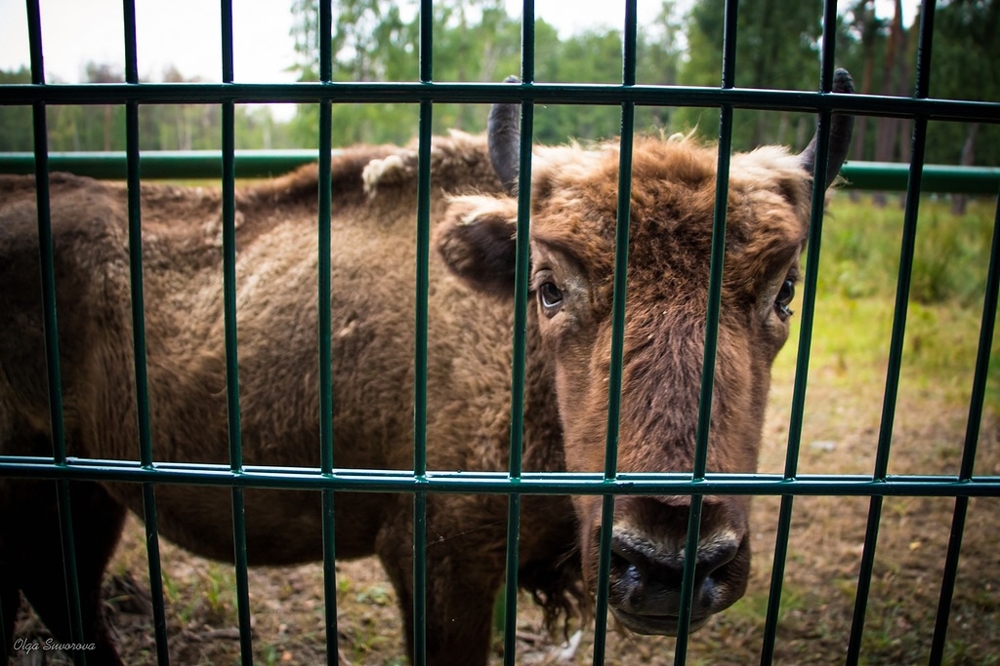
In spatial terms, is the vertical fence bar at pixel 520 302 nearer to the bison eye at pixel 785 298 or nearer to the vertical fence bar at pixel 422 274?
the vertical fence bar at pixel 422 274

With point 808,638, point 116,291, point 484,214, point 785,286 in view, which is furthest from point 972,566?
point 116,291

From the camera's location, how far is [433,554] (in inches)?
108

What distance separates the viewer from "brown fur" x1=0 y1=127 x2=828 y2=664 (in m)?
2.29

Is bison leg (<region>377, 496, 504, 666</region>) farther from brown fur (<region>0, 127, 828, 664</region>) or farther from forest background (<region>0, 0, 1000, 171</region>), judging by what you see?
forest background (<region>0, 0, 1000, 171</region>)

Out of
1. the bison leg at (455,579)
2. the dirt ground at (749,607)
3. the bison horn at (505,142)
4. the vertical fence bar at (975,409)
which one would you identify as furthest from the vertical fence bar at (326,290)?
the dirt ground at (749,607)

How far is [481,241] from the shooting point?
2756 mm

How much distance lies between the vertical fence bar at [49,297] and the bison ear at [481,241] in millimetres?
1427

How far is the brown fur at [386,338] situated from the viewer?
90.4 inches

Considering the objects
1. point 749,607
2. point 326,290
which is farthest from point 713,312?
point 749,607

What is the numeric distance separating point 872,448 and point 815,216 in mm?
4759

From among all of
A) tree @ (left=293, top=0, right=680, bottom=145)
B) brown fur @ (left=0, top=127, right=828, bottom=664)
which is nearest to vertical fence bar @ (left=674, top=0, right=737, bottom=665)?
brown fur @ (left=0, top=127, right=828, bottom=664)

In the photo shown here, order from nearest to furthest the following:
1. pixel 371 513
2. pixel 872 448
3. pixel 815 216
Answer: pixel 815 216, pixel 371 513, pixel 872 448

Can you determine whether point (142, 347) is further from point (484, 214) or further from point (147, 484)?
point (484, 214)

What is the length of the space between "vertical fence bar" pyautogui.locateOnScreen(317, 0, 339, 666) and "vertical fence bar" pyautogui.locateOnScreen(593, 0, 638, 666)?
627mm
